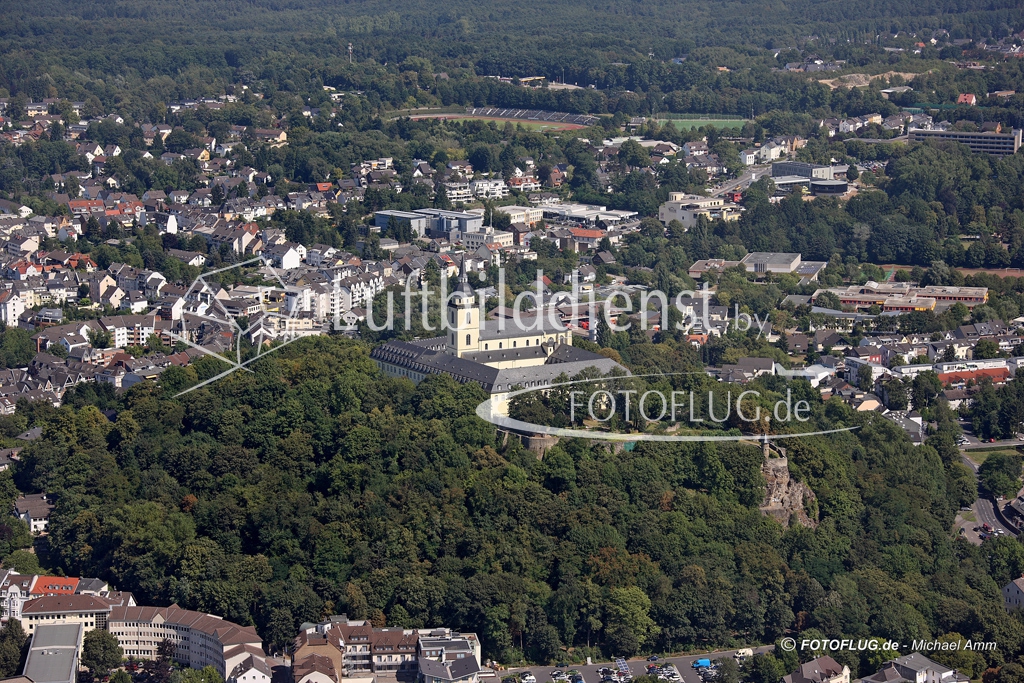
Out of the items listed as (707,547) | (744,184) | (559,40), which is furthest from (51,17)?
(707,547)

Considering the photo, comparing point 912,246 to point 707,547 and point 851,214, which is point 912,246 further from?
point 707,547

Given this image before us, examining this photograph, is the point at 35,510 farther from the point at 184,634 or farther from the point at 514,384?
the point at 514,384

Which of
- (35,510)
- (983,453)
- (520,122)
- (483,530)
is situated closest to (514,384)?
(483,530)

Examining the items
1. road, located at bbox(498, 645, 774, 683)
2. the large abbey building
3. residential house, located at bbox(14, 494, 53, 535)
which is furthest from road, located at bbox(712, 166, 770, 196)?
road, located at bbox(498, 645, 774, 683)

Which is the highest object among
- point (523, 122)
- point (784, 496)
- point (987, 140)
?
point (784, 496)

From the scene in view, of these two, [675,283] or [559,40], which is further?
[559,40]

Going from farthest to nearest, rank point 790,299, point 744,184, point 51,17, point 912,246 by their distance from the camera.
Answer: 1. point 51,17
2. point 744,184
3. point 912,246
4. point 790,299
